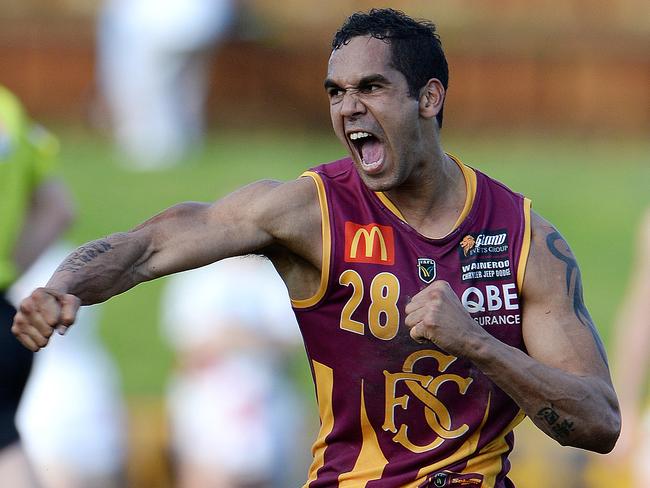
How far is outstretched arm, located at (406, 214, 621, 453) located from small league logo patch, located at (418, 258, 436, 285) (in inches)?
12.4

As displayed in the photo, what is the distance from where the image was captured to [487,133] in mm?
16594

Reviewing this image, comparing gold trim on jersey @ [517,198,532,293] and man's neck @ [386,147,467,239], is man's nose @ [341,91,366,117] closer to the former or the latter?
man's neck @ [386,147,467,239]

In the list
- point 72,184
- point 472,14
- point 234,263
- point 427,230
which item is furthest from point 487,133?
point 427,230

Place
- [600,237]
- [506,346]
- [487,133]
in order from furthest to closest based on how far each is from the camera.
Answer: [487,133] < [600,237] < [506,346]

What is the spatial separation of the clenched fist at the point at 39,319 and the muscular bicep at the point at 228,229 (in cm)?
59

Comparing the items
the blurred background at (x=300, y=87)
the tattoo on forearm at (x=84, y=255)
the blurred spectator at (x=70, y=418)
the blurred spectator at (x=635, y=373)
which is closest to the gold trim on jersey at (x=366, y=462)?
the tattoo on forearm at (x=84, y=255)

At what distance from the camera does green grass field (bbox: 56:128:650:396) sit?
12.9 meters

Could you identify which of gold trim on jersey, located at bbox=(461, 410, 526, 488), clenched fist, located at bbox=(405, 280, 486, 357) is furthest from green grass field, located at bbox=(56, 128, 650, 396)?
clenched fist, located at bbox=(405, 280, 486, 357)

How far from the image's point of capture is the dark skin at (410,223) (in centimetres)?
470

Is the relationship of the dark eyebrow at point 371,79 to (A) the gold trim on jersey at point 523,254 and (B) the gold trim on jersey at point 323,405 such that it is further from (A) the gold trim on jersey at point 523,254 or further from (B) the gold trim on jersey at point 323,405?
(B) the gold trim on jersey at point 323,405

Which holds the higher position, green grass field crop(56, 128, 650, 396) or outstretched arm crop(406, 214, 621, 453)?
outstretched arm crop(406, 214, 621, 453)

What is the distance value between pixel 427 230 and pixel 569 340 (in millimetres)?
596

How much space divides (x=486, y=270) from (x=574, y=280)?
0.30m

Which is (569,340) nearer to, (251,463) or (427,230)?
(427,230)
